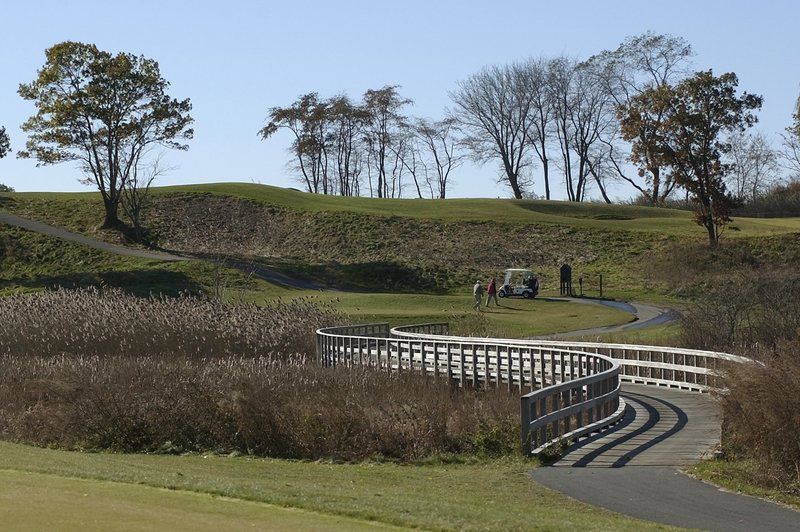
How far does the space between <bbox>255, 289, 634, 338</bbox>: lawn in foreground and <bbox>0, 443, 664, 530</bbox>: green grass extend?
26121mm

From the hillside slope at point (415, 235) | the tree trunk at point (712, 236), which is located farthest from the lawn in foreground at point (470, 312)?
the tree trunk at point (712, 236)

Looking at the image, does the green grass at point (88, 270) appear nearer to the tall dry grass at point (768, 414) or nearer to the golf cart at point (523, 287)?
the golf cart at point (523, 287)

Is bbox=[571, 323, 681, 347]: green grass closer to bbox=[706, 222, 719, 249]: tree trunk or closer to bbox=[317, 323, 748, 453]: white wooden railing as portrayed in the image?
bbox=[317, 323, 748, 453]: white wooden railing

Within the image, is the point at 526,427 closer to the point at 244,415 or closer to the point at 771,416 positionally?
the point at 771,416

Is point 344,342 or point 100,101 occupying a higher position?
point 100,101

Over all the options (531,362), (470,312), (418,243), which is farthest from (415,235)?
(531,362)

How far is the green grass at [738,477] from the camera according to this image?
15.6 m

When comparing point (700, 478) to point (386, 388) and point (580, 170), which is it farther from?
point (580, 170)

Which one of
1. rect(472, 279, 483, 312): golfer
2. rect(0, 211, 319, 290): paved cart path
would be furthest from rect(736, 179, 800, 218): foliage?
rect(472, 279, 483, 312): golfer

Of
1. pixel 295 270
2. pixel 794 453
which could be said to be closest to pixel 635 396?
pixel 794 453

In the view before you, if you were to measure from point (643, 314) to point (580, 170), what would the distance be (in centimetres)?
5931

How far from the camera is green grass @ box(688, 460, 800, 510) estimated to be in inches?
613

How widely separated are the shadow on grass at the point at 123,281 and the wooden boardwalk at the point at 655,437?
123 ft

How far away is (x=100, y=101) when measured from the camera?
74.0m
